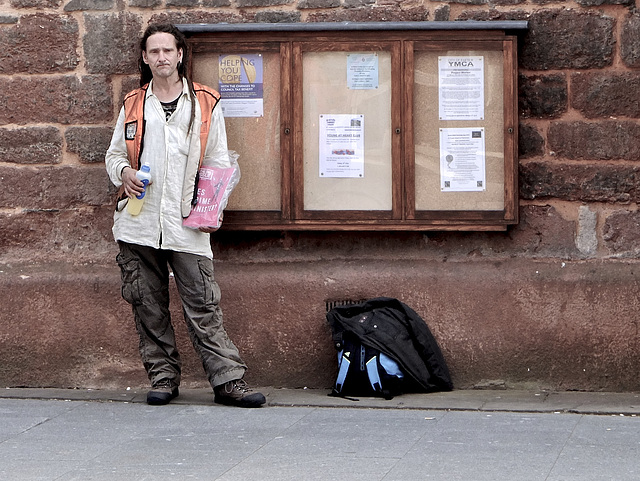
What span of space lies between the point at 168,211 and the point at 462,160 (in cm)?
163

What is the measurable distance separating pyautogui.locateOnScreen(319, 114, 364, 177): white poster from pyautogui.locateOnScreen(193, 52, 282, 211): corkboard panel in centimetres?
25

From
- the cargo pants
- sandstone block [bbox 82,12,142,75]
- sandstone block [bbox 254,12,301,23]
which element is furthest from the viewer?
sandstone block [bbox 82,12,142,75]

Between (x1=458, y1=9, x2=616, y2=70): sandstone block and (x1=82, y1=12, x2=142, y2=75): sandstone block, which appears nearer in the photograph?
(x1=458, y1=9, x2=616, y2=70): sandstone block

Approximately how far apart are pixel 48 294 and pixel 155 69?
1.48 m

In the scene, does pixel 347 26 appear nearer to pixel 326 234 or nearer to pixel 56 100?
pixel 326 234

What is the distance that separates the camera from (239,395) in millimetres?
5719

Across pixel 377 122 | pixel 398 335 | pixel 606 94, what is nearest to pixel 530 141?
pixel 606 94

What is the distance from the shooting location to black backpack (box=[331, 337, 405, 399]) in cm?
588

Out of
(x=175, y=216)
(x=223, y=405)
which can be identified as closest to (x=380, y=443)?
(x=223, y=405)

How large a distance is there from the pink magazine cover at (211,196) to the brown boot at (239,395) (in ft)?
2.70

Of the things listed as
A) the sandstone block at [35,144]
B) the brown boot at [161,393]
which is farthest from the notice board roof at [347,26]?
the brown boot at [161,393]

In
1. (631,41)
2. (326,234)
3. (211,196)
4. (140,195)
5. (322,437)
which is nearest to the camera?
(322,437)

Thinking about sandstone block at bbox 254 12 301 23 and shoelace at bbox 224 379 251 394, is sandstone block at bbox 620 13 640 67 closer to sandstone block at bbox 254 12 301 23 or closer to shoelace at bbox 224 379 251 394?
sandstone block at bbox 254 12 301 23

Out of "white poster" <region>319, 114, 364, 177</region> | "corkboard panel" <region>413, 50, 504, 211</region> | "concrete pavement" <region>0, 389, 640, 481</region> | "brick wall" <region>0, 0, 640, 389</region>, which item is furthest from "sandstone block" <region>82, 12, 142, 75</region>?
"concrete pavement" <region>0, 389, 640, 481</region>
